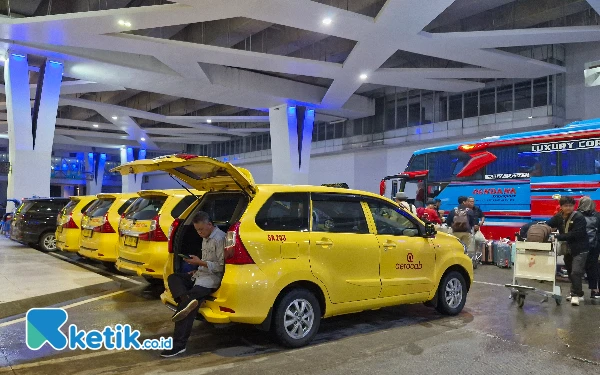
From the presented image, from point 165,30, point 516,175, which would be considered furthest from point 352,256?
point 165,30

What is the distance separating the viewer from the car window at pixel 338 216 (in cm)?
531

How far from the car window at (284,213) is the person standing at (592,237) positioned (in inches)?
194

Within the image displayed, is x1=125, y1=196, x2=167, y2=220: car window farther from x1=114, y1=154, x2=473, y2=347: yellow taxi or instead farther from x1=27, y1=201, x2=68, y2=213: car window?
x1=27, y1=201, x2=68, y2=213: car window

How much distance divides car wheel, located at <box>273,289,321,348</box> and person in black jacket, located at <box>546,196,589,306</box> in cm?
450

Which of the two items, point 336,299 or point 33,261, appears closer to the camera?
point 336,299

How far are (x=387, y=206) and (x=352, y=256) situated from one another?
1.03 m

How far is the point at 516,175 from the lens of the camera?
1359 centimetres

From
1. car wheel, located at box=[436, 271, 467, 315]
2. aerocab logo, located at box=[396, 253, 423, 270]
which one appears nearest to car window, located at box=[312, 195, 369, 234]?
aerocab logo, located at box=[396, 253, 423, 270]

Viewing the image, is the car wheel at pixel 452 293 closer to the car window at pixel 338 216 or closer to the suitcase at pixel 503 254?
the car window at pixel 338 216

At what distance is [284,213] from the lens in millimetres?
5086

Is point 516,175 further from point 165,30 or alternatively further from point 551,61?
point 165,30

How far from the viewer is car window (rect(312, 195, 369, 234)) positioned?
5.31 metres

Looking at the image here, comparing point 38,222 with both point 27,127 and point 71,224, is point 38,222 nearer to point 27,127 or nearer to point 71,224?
point 71,224

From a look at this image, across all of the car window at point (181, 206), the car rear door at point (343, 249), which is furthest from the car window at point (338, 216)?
the car window at point (181, 206)
